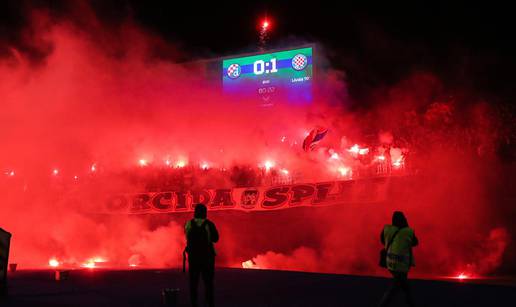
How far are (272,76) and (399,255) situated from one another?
21841 millimetres

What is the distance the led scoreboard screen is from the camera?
26.3 meters

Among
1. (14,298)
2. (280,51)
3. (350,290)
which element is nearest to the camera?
(14,298)

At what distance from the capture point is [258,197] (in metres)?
18.6

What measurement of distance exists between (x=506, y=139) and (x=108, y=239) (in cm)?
1440

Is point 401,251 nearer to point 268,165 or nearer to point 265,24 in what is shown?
point 268,165

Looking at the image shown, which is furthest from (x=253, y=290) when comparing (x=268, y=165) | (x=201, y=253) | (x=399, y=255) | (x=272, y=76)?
(x=272, y=76)

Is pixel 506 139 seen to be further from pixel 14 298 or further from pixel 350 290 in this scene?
pixel 14 298

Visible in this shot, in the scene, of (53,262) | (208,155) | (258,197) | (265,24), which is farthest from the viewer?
(265,24)

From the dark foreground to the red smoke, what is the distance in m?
6.49

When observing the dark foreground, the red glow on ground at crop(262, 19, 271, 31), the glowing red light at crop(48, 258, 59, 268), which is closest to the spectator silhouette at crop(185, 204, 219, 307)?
the dark foreground

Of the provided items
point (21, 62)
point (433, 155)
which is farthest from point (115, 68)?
point (433, 155)

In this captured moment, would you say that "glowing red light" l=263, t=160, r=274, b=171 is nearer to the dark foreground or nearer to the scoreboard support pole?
the dark foreground

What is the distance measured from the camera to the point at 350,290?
821cm

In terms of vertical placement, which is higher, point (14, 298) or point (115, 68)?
point (115, 68)
